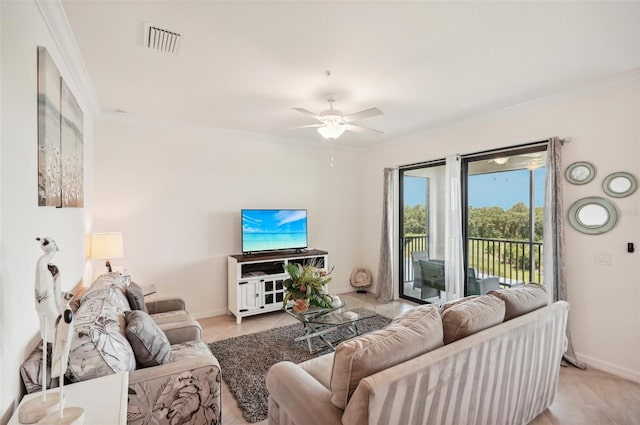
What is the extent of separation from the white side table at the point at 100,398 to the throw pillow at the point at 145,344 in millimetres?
316

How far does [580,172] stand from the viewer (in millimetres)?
2957

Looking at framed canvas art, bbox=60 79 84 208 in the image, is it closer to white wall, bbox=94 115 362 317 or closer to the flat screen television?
white wall, bbox=94 115 362 317

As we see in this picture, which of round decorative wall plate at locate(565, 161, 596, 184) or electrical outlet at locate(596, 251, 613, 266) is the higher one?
round decorative wall plate at locate(565, 161, 596, 184)

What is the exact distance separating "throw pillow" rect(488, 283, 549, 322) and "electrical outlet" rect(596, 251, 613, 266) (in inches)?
47.0

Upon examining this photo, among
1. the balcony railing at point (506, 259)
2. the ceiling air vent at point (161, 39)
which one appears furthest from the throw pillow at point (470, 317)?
Result: the ceiling air vent at point (161, 39)

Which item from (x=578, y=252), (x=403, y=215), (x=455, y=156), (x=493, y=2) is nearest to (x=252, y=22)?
(x=493, y=2)

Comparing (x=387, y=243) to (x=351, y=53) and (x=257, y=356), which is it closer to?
(x=257, y=356)

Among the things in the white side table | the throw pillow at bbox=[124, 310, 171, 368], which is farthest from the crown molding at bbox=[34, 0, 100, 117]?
the white side table

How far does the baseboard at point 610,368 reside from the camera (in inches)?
104

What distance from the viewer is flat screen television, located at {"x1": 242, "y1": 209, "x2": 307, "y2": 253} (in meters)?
4.34

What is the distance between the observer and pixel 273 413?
68.8 inches

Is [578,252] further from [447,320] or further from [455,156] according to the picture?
[447,320]

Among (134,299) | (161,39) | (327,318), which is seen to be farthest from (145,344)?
(161,39)

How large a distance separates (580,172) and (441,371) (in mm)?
2692
